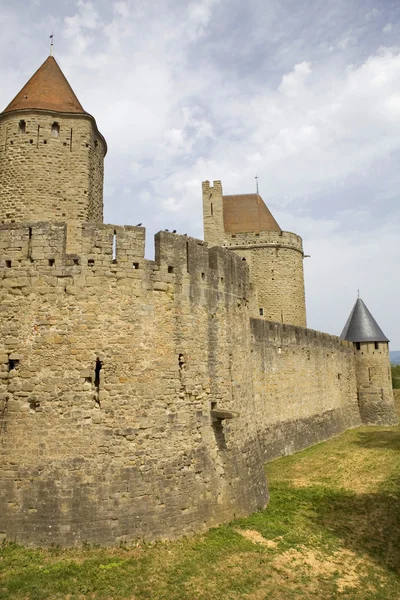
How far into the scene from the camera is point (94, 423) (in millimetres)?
7520

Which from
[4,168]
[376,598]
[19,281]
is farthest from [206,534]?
[4,168]

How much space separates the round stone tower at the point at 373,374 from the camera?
981 inches

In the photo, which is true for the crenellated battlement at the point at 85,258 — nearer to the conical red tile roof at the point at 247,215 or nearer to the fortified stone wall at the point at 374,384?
Answer: the fortified stone wall at the point at 374,384

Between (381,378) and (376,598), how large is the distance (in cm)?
2012

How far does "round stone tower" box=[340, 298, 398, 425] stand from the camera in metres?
24.9

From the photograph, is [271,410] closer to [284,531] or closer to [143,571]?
[284,531]

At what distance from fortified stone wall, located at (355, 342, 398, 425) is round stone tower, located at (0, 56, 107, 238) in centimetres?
1756

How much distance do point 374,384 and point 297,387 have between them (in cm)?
930

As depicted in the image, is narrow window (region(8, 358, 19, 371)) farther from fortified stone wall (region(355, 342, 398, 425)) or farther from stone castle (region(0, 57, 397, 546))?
fortified stone wall (region(355, 342, 398, 425))

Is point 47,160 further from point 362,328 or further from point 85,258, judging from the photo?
point 362,328

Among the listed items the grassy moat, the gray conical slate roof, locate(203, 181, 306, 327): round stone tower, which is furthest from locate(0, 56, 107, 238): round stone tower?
the gray conical slate roof


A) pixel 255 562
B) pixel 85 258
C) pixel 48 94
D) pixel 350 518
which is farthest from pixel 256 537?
pixel 48 94

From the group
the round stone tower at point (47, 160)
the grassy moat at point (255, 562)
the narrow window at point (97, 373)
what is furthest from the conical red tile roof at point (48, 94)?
the grassy moat at point (255, 562)

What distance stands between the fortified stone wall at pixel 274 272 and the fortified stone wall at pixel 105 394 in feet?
60.4
